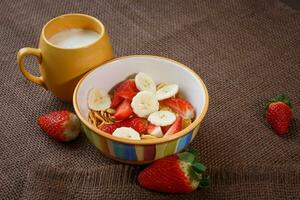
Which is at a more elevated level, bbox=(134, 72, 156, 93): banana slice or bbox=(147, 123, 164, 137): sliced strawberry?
bbox=(134, 72, 156, 93): banana slice

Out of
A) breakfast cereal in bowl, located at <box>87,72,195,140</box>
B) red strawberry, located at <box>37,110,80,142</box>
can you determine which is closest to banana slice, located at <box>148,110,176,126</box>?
breakfast cereal in bowl, located at <box>87,72,195,140</box>

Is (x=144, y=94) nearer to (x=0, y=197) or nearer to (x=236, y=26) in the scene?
(x=0, y=197)

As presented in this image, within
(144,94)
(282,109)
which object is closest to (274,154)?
(282,109)

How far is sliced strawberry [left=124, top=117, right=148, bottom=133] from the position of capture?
1.89ft

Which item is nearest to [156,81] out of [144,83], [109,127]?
[144,83]

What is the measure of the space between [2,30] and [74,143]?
40 centimetres

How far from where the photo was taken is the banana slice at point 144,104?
1.95 feet

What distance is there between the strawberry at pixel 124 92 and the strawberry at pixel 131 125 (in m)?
0.04

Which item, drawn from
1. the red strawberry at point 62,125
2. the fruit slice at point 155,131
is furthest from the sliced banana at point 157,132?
the red strawberry at point 62,125

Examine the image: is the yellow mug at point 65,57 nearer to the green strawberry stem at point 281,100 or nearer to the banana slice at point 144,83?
the banana slice at point 144,83

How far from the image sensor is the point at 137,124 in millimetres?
580

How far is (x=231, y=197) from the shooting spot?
548mm

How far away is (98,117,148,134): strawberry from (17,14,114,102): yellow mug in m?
0.11

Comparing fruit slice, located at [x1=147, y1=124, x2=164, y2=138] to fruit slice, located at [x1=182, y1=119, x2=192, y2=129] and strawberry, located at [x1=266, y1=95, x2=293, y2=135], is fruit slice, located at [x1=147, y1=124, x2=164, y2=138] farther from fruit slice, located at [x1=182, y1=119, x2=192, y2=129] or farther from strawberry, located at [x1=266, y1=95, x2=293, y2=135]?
strawberry, located at [x1=266, y1=95, x2=293, y2=135]
